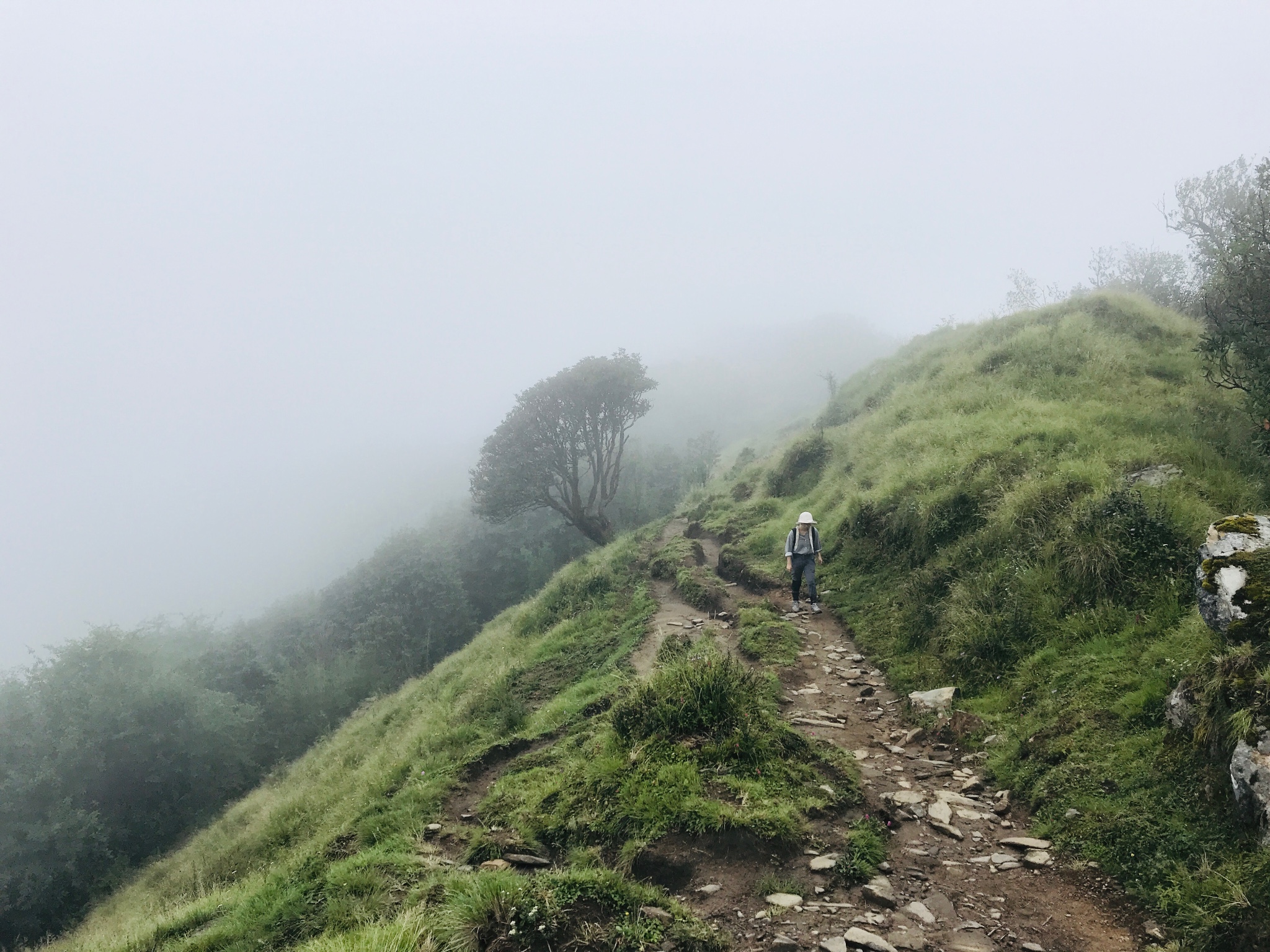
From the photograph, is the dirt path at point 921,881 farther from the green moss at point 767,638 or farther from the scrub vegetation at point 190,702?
the scrub vegetation at point 190,702

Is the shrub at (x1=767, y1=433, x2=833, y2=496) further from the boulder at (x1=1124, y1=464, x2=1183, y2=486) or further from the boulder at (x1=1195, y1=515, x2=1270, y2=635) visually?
the boulder at (x1=1195, y1=515, x2=1270, y2=635)

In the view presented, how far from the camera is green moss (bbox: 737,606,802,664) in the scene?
10.5 m

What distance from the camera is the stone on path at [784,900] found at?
4.91m

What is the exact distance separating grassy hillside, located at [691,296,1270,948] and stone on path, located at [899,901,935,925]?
1526 millimetres

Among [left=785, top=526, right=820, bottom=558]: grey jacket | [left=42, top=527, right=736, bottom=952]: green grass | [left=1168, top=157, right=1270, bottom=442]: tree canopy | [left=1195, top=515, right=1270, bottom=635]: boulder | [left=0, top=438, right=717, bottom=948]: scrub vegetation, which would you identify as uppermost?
[left=1168, top=157, right=1270, bottom=442]: tree canopy

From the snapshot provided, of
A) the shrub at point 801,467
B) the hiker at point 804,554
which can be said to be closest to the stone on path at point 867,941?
the hiker at point 804,554

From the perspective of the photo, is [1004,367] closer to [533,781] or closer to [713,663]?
[713,663]

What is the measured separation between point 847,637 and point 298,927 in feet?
30.6

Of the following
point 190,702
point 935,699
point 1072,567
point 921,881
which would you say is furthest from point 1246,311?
point 190,702

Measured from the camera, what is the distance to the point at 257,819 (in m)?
13.3

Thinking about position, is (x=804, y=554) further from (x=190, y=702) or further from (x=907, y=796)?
(x=190, y=702)

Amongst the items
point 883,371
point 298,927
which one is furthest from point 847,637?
point 883,371

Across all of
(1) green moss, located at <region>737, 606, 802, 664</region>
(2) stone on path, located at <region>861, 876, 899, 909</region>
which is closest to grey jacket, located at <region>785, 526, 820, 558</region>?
(1) green moss, located at <region>737, 606, 802, 664</region>

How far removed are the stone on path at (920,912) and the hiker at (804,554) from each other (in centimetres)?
784
